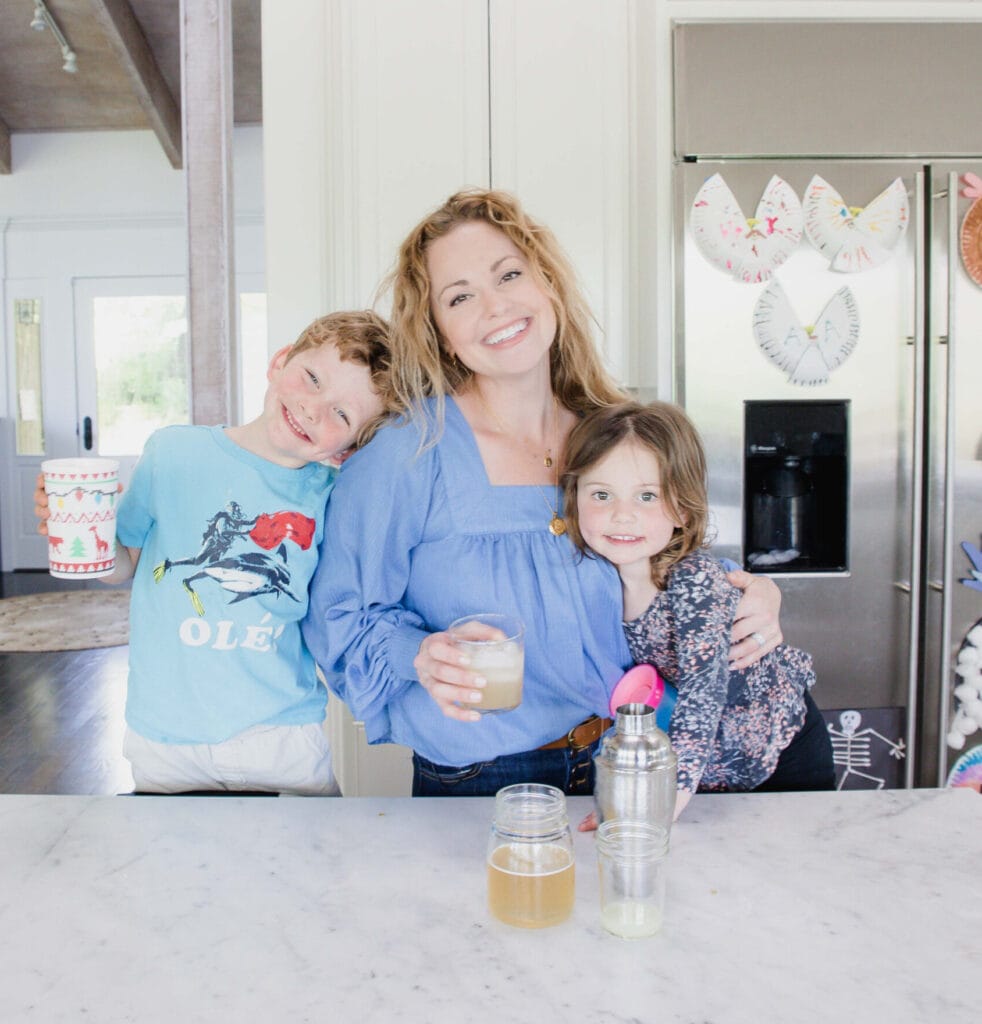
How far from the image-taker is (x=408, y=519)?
1.44 m

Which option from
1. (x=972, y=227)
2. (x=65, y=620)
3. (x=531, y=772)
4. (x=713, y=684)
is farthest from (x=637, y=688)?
(x=65, y=620)

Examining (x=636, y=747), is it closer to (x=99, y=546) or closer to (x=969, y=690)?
(x=99, y=546)

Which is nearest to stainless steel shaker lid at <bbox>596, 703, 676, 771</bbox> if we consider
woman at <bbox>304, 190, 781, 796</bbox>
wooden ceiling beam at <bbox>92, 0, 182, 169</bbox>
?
woman at <bbox>304, 190, 781, 796</bbox>

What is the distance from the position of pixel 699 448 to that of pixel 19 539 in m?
7.66

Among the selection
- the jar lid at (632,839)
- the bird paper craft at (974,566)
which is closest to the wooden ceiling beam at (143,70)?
the bird paper craft at (974,566)

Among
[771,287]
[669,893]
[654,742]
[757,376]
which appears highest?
[771,287]

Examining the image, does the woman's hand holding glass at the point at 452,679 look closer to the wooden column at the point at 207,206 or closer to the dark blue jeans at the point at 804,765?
the dark blue jeans at the point at 804,765

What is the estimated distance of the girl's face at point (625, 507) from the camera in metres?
1.42

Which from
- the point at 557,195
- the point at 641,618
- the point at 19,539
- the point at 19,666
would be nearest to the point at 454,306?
the point at 641,618

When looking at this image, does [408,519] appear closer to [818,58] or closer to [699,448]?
[699,448]

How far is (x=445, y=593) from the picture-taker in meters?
1.43

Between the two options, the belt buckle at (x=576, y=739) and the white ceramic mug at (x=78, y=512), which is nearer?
the white ceramic mug at (x=78, y=512)

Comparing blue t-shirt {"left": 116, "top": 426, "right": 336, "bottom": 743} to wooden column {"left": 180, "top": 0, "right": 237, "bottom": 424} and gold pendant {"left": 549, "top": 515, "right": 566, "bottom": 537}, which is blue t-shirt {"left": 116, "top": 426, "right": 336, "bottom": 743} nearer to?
gold pendant {"left": 549, "top": 515, "right": 566, "bottom": 537}

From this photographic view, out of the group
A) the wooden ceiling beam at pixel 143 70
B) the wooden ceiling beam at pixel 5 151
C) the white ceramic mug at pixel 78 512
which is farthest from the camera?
the wooden ceiling beam at pixel 5 151
